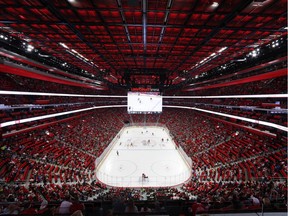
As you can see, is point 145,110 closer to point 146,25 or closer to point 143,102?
point 143,102

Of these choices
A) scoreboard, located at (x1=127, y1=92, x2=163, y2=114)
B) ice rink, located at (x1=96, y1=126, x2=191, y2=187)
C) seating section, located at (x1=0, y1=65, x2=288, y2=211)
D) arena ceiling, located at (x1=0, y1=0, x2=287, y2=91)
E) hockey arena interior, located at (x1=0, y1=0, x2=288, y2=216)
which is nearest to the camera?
hockey arena interior, located at (x1=0, y1=0, x2=288, y2=216)

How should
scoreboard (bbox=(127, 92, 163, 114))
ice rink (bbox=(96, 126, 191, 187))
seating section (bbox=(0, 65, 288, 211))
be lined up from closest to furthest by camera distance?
seating section (bbox=(0, 65, 288, 211)) < ice rink (bbox=(96, 126, 191, 187)) < scoreboard (bbox=(127, 92, 163, 114))

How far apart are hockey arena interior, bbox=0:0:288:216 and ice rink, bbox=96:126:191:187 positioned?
137 mm

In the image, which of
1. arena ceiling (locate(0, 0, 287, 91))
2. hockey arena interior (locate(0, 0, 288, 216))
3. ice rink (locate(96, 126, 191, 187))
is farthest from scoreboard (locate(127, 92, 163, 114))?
arena ceiling (locate(0, 0, 287, 91))

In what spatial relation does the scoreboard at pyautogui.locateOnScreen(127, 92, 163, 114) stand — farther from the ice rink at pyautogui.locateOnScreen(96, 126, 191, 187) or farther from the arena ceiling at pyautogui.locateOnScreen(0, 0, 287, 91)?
the arena ceiling at pyautogui.locateOnScreen(0, 0, 287, 91)

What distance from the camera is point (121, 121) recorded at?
40.1 m

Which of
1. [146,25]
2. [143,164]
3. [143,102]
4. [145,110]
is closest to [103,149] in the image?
[143,164]

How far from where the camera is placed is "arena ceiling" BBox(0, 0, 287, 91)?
702 centimetres

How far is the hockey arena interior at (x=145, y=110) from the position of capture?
680 centimetres

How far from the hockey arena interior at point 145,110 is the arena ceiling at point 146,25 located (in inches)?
2.7

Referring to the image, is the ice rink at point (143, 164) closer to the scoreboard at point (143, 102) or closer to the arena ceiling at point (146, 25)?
the scoreboard at point (143, 102)

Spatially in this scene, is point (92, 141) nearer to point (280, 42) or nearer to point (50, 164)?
point (50, 164)

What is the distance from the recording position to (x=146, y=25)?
8.56m

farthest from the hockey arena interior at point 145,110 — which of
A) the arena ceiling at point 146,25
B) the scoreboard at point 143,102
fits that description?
the scoreboard at point 143,102
